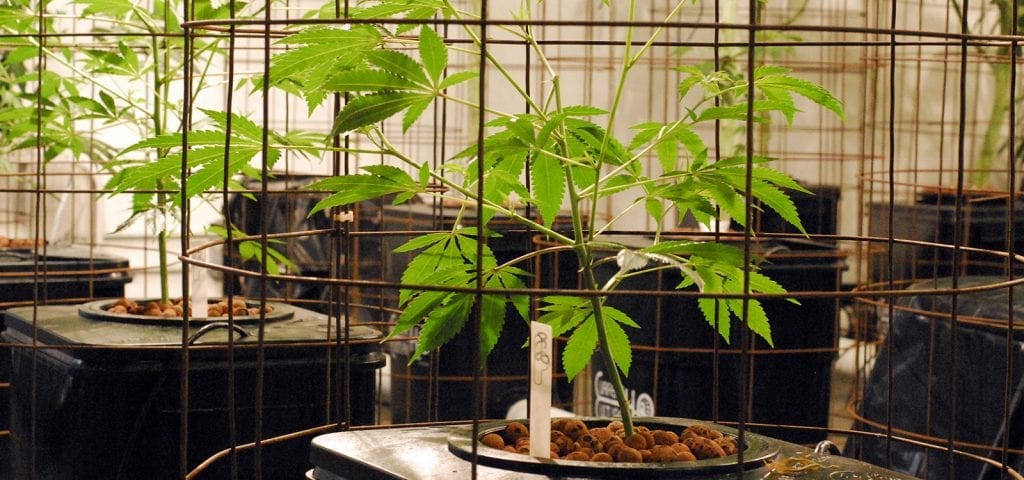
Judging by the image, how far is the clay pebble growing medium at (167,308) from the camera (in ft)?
6.37

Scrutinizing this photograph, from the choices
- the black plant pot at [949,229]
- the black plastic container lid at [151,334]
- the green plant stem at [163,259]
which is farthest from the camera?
the black plant pot at [949,229]

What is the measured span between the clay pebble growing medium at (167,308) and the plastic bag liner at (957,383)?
100 cm

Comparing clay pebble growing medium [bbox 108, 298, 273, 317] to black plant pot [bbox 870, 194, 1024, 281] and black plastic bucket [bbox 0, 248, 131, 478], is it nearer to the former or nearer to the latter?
black plastic bucket [bbox 0, 248, 131, 478]

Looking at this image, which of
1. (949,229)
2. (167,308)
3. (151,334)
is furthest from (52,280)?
(949,229)

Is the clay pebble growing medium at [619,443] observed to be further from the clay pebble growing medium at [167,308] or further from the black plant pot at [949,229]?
the black plant pot at [949,229]

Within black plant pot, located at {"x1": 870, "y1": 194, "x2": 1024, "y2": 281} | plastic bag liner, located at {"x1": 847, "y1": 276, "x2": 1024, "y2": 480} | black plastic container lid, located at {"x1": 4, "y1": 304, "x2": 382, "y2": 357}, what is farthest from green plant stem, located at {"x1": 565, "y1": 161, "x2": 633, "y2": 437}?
black plant pot, located at {"x1": 870, "y1": 194, "x2": 1024, "y2": 281}

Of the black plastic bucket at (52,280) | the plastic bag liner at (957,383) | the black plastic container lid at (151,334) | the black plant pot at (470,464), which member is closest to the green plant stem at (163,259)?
the black plastic container lid at (151,334)

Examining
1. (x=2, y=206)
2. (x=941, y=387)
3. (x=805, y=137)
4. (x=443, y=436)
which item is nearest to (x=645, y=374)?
(x=941, y=387)

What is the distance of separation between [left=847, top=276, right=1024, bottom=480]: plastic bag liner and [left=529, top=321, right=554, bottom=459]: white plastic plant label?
45.0 inches

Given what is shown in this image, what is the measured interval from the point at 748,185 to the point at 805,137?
4619 mm

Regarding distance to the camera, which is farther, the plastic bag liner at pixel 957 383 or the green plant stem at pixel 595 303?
the plastic bag liner at pixel 957 383

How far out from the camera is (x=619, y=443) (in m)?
1.08

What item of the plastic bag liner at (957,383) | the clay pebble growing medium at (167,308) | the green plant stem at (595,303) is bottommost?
the plastic bag liner at (957,383)

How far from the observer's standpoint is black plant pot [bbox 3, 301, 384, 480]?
1700 mm
